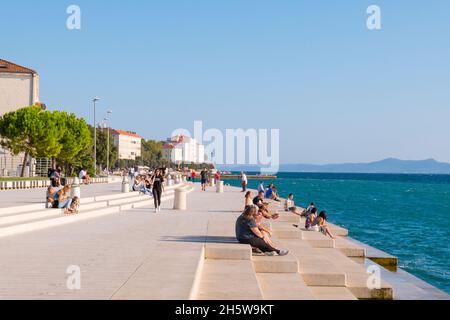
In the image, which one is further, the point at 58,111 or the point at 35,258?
the point at 58,111

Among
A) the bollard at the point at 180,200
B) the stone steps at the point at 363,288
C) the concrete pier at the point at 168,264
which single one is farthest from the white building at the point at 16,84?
the stone steps at the point at 363,288

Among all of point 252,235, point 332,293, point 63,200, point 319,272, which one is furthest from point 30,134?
point 332,293

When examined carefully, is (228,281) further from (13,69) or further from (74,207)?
(13,69)

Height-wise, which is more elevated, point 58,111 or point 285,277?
point 58,111

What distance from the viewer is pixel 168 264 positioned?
10031 mm

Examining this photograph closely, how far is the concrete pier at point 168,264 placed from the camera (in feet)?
27.2

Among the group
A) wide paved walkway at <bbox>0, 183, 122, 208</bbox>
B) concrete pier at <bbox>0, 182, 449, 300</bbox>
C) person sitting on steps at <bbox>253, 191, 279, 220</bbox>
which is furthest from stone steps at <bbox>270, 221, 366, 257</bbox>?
wide paved walkway at <bbox>0, 183, 122, 208</bbox>

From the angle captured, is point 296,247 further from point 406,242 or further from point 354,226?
point 354,226

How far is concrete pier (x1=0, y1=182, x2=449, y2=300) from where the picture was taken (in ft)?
27.2

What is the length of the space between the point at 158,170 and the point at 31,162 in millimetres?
40092

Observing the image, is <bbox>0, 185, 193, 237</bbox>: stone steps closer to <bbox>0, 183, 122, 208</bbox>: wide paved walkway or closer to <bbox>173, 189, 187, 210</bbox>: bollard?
<bbox>0, 183, 122, 208</bbox>: wide paved walkway
